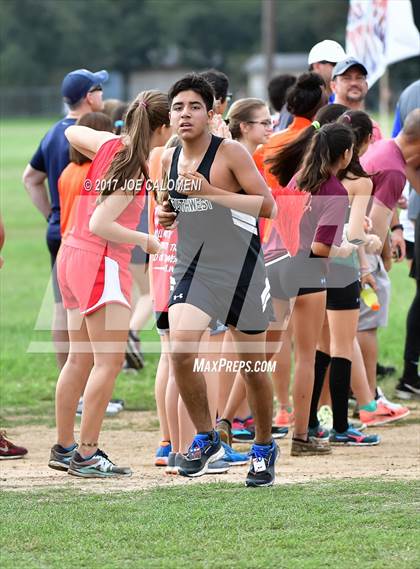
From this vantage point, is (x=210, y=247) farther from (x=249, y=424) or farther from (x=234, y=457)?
(x=249, y=424)

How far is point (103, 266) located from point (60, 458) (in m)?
1.25

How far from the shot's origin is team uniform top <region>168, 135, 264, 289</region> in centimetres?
653

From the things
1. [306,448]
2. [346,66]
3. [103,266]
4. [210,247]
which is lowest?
[306,448]

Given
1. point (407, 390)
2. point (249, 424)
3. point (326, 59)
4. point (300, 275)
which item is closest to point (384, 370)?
point (407, 390)

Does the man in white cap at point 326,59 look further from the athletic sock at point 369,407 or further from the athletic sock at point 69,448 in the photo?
the athletic sock at point 69,448

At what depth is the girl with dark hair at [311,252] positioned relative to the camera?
7371mm

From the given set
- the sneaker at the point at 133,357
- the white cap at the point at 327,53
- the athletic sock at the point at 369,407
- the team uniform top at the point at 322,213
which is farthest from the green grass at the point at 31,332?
the white cap at the point at 327,53

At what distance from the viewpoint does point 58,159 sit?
911 cm

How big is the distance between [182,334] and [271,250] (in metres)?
1.59

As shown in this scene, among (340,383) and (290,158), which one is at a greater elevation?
(290,158)

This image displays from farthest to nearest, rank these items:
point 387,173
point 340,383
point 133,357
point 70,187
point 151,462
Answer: point 133,357 < point 387,173 < point 340,383 < point 70,187 < point 151,462

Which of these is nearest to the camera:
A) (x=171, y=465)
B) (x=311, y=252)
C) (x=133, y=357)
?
(x=171, y=465)

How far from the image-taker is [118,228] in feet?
22.4

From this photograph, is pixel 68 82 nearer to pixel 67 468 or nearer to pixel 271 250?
pixel 271 250
